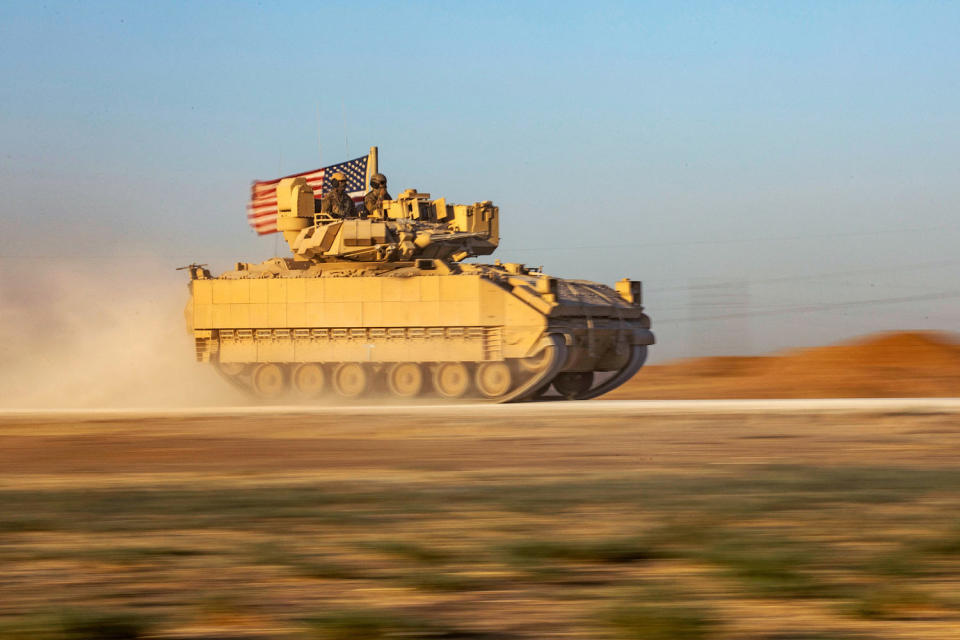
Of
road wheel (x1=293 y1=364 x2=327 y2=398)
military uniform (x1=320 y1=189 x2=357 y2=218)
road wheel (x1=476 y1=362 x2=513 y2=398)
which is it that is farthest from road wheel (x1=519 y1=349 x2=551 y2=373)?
military uniform (x1=320 y1=189 x2=357 y2=218)

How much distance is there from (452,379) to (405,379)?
0.89 m

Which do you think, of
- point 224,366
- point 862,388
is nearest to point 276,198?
point 224,366

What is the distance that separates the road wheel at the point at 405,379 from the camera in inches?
832

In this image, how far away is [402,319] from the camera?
20.9 meters

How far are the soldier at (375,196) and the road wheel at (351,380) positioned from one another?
3.84m

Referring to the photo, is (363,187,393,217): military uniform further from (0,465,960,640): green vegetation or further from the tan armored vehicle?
(0,465,960,640): green vegetation

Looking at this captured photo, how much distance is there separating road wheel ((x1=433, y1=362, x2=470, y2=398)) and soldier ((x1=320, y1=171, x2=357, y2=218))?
167 inches

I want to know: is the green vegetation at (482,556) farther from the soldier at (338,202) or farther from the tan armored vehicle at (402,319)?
the soldier at (338,202)

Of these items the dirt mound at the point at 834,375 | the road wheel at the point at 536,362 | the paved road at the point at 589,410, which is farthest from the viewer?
the dirt mound at the point at 834,375

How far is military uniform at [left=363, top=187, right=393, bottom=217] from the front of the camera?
24.0m

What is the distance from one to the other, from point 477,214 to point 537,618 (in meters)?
19.7

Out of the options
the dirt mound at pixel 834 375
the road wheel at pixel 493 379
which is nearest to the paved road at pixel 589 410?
the road wheel at pixel 493 379

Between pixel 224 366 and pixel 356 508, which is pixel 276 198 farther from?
pixel 356 508

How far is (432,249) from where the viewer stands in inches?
885
